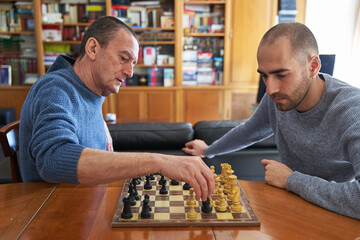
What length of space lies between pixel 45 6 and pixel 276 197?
16.7ft

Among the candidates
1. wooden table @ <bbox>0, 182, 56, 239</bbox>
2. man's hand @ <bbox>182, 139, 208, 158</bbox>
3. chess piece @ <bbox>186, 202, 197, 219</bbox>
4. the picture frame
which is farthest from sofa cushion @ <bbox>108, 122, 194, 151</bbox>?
the picture frame

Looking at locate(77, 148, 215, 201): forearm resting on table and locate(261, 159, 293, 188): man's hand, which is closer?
locate(77, 148, 215, 201): forearm resting on table

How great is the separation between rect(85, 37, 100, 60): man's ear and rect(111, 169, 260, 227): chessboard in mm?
674

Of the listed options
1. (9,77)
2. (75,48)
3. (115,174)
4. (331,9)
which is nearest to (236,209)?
(115,174)

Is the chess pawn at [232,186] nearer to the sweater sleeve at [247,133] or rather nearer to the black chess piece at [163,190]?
the black chess piece at [163,190]

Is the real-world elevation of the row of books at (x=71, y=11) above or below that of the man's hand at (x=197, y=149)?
above

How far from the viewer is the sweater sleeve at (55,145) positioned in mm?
961

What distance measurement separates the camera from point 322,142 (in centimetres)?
130

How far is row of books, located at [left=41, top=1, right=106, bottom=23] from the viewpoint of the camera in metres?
5.02

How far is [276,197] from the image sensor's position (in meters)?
1.10

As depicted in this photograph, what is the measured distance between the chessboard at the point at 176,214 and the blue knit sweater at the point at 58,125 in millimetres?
214

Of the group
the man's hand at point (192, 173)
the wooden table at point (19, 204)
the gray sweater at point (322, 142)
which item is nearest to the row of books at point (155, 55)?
the gray sweater at point (322, 142)

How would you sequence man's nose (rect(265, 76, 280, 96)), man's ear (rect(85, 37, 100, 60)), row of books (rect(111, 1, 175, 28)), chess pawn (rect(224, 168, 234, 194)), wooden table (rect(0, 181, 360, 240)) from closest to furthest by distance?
wooden table (rect(0, 181, 360, 240)) < chess pawn (rect(224, 168, 234, 194)) < man's nose (rect(265, 76, 280, 96)) < man's ear (rect(85, 37, 100, 60)) < row of books (rect(111, 1, 175, 28))

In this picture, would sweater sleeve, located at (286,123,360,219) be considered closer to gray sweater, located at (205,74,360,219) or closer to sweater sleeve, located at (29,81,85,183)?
gray sweater, located at (205,74,360,219)
